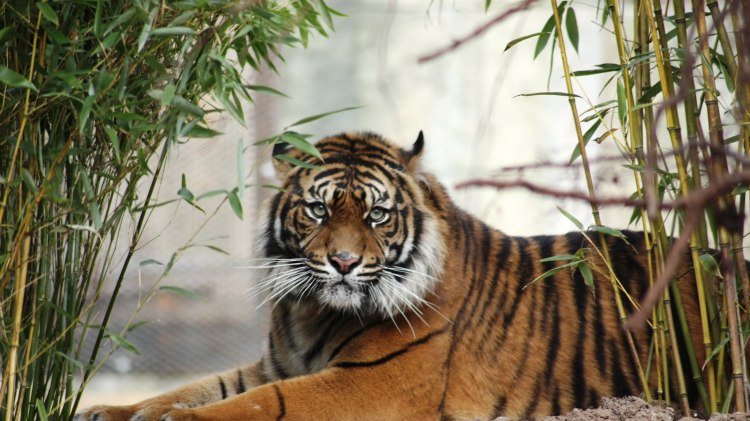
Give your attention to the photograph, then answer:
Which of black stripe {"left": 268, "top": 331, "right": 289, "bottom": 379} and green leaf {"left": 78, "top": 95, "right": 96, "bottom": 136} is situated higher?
green leaf {"left": 78, "top": 95, "right": 96, "bottom": 136}

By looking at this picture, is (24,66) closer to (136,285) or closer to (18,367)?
(18,367)

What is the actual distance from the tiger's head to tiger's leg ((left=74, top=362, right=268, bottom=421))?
A: 0.36m

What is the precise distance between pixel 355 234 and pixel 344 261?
Answer: 3.5 inches

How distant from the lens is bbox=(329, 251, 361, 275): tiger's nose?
2012mm

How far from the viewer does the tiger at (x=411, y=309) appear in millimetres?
2035

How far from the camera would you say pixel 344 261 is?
6.59 ft

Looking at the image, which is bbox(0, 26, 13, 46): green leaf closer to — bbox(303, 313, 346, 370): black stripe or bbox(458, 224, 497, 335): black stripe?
bbox(303, 313, 346, 370): black stripe

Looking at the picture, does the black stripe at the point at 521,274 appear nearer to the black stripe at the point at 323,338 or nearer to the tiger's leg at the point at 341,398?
the tiger's leg at the point at 341,398

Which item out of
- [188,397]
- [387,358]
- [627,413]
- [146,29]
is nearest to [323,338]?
[387,358]

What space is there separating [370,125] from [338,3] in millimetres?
815

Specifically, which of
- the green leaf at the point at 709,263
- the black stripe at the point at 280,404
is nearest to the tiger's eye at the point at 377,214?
the black stripe at the point at 280,404

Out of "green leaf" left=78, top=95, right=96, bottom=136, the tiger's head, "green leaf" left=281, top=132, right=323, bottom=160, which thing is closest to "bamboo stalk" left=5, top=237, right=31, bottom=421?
"green leaf" left=78, top=95, right=96, bottom=136

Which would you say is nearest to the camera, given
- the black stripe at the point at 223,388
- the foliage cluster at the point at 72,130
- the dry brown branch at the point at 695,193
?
the dry brown branch at the point at 695,193

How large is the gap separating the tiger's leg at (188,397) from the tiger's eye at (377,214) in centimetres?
63
